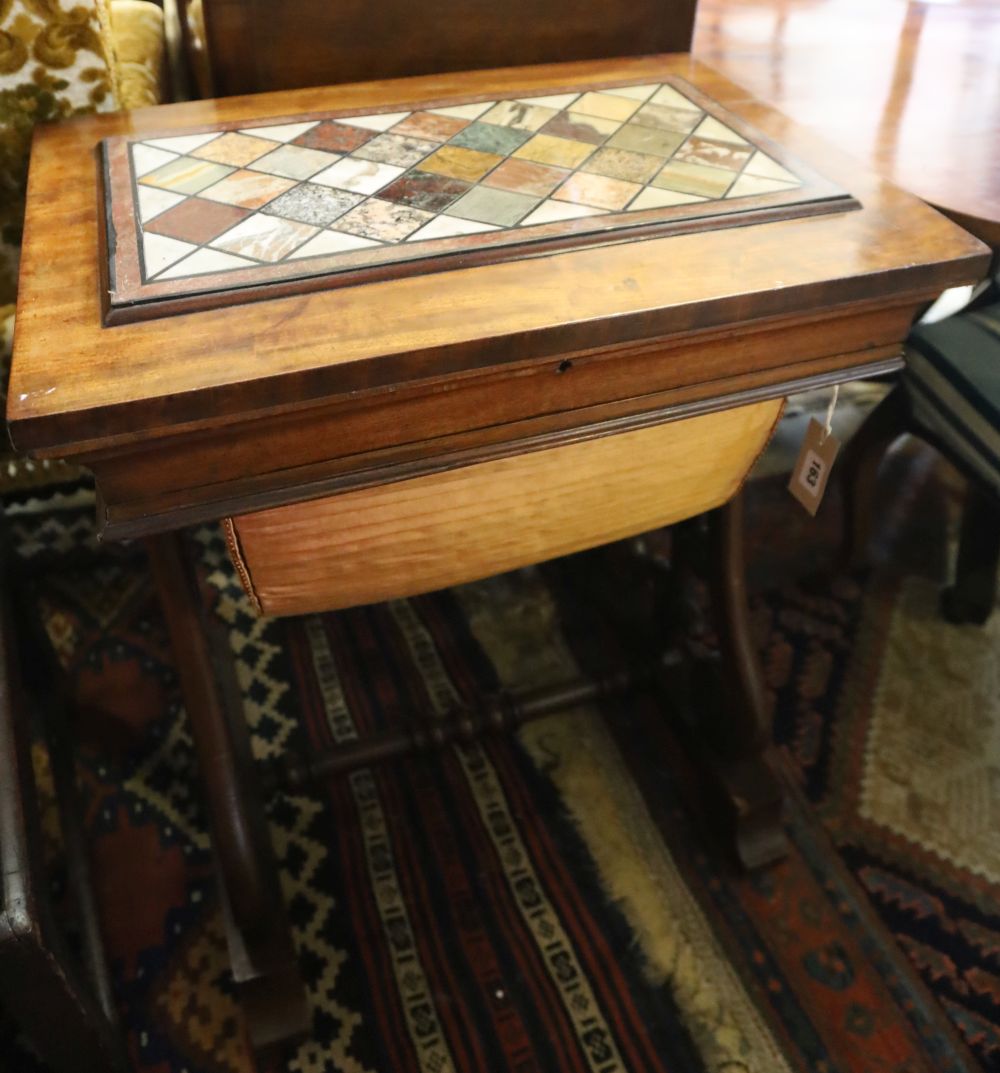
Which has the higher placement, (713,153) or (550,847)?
(713,153)

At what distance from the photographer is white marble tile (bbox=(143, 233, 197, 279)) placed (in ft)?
2.15

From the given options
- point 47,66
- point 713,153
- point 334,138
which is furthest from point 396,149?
point 47,66

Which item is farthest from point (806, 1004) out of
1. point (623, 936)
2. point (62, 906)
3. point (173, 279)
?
point (173, 279)

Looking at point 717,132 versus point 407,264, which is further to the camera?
point 717,132

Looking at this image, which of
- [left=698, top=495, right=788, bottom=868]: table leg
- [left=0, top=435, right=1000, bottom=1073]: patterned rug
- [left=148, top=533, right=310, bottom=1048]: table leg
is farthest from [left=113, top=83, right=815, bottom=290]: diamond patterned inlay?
[left=0, top=435, right=1000, bottom=1073]: patterned rug

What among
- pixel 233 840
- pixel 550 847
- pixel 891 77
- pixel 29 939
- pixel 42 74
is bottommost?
pixel 550 847

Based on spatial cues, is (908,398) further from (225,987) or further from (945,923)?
(225,987)

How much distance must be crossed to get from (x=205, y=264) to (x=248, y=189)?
13 centimetres

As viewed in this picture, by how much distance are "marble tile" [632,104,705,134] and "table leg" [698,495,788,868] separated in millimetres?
395

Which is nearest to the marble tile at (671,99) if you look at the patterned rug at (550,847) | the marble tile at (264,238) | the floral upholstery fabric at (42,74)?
the marble tile at (264,238)

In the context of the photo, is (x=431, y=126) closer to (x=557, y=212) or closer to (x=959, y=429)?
(x=557, y=212)

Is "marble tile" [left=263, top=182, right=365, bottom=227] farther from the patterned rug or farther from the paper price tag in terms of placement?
the patterned rug

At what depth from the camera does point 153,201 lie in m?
0.74

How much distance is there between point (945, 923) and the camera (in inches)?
43.1
